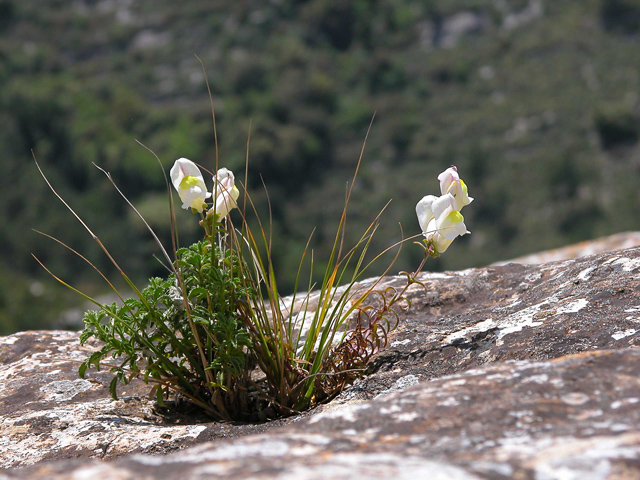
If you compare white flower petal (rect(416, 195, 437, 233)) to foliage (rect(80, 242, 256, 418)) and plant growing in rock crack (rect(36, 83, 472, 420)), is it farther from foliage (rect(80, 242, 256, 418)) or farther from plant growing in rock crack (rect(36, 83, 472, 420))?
foliage (rect(80, 242, 256, 418))

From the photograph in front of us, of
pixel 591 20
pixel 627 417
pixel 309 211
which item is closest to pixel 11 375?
pixel 627 417

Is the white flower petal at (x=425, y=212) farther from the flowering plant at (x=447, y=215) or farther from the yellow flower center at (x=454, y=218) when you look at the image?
the yellow flower center at (x=454, y=218)

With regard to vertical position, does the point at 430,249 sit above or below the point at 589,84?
below

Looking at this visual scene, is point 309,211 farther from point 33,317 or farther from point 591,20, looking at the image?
point 591,20

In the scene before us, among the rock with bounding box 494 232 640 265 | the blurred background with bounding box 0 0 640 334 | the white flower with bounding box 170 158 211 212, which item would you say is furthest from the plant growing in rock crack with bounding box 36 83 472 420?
the blurred background with bounding box 0 0 640 334

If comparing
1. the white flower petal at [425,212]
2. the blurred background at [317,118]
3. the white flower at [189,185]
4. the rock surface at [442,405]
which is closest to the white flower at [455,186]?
the white flower petal at [425,212]

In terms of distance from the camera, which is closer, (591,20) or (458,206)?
(458,206)

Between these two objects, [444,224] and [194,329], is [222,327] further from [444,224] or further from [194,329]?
[444,224]
